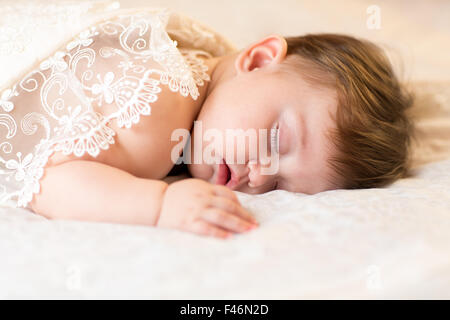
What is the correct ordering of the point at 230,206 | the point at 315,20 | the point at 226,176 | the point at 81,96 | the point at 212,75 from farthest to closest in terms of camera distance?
the point at 315,20, the point at 212,75, the point at 226,176, the point at 81,96, the point at 230,206

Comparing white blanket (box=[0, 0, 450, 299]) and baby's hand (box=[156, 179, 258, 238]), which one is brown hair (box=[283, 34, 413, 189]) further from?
baby's hand (box=[156, 179, 258, 238])

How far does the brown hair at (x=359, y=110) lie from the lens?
1054mm

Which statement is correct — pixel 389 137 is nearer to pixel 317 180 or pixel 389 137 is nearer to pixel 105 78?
pixel 317 180

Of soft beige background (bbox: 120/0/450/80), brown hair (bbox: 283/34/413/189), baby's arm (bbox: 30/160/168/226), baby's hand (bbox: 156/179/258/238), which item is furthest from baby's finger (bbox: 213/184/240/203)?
soft beige background (bbox: 120/0/450/80)

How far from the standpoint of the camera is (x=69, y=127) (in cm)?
94

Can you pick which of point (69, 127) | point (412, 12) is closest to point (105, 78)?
point (69, 127)

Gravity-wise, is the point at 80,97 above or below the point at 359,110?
above

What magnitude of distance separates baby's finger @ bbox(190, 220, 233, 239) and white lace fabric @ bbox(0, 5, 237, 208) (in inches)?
12.1

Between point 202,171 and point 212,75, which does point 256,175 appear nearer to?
point 202,171

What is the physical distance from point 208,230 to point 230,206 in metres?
0.06

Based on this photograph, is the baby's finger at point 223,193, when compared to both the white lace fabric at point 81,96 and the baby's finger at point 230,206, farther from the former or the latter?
the white lace fabric at point 81,96

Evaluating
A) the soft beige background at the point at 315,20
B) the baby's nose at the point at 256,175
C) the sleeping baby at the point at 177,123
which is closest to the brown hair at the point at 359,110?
the sleeping baby at the point at 177,123

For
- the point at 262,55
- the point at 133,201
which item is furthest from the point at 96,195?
the point at 262,55

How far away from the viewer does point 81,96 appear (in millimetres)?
972
